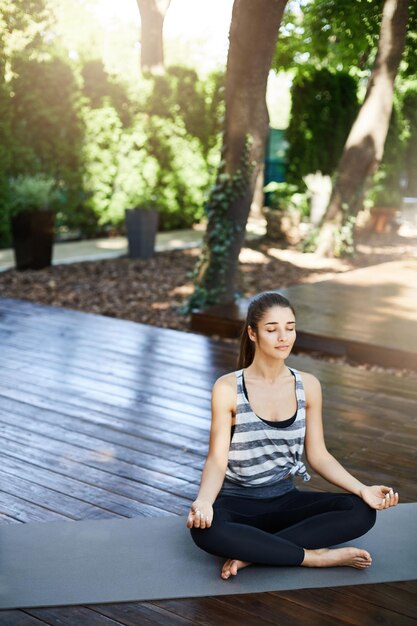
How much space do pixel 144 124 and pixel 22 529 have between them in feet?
29.2

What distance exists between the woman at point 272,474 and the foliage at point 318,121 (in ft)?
31.8

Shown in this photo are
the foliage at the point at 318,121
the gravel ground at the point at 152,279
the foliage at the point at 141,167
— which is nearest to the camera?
the gravel ground at the point at 152,279

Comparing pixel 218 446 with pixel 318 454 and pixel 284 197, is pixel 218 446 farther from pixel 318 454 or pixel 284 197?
pixel 284 197

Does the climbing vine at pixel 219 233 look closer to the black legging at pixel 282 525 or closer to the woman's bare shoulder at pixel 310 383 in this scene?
the woman's bare shoulder at pixel 310 383

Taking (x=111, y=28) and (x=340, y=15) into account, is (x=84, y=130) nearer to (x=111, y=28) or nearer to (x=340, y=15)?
(x=111, y=28)

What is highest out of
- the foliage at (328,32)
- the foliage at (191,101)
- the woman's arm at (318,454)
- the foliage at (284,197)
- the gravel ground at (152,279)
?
the foliage at (328,32)

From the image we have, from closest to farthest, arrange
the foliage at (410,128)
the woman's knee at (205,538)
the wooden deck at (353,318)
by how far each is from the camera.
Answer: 1. the woman's knee at (205,538)
2. the wooden deck at (353,318)
3. the foliage at (410,128)

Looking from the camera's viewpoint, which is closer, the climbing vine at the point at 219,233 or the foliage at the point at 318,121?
the climbing vine at the point at 219,233

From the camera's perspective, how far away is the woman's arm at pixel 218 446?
7.91 feet

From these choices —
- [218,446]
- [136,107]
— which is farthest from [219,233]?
[136,107]

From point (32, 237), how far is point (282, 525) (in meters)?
6.32


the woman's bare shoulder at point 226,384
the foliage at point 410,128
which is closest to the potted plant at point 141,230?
the foliage at point 410,128

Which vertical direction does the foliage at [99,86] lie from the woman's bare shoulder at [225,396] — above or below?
above

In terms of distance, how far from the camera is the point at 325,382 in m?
4.75
